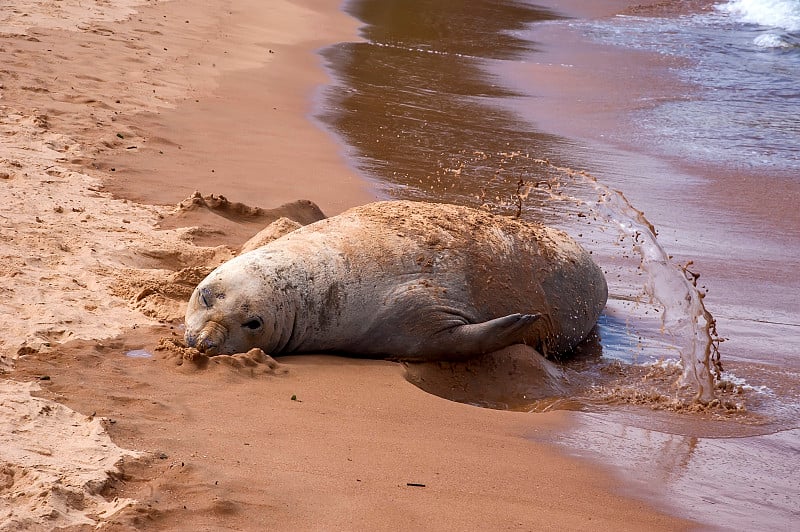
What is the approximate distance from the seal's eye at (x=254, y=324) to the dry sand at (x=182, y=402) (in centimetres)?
24

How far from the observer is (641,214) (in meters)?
7.30

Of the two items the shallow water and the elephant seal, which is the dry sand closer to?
the elephant seal

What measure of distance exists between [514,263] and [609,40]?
16.3 metres

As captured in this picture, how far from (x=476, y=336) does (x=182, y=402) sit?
1783 millimetres

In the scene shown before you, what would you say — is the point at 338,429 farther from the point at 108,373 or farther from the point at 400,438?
the point at 108,373

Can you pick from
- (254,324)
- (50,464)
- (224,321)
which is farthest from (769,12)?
(50,464)

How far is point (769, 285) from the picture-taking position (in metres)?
7.87

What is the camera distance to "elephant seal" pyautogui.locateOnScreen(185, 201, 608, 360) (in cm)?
534

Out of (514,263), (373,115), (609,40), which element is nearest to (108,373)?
(514,263)

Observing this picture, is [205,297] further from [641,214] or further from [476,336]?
[641,214]

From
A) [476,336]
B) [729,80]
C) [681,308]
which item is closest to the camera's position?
[476,336]

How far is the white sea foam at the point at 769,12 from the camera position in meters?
24.3

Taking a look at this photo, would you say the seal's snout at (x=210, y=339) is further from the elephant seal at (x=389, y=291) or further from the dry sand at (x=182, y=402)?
the dry sand at (x=182, y=402)

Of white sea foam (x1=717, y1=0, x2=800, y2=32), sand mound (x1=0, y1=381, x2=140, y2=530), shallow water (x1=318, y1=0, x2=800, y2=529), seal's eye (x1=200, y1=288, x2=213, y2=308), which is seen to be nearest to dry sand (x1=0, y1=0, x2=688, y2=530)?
sand mound (x1=0, y1=381, x2=140, y2=530)
